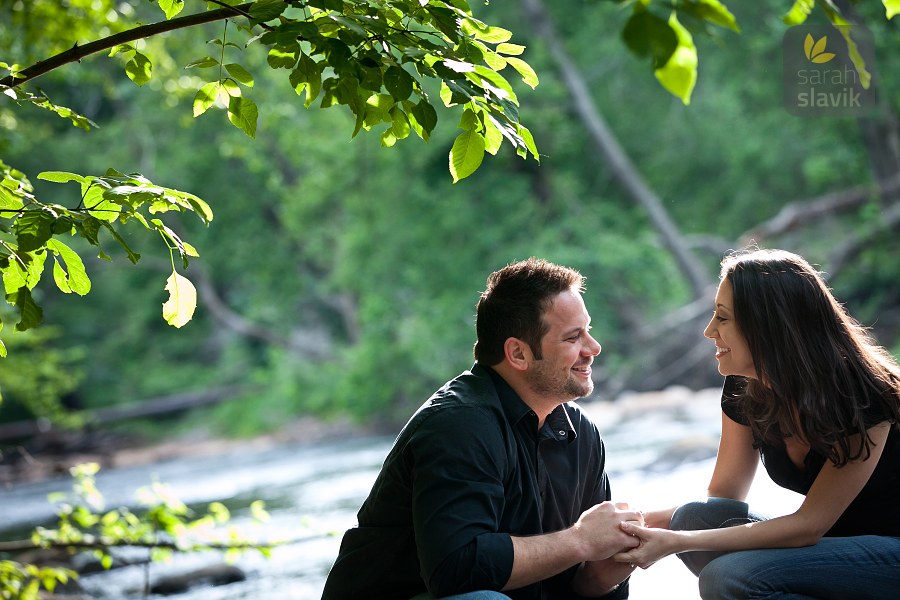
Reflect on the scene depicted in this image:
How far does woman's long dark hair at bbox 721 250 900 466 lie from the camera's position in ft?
6.88

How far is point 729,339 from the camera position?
224 cm

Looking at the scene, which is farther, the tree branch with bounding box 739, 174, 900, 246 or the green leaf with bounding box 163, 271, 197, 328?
the tree branch with bounding box 739, 174, 900, 246

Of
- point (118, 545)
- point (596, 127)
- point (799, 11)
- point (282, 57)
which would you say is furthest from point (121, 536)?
point (596, 127)

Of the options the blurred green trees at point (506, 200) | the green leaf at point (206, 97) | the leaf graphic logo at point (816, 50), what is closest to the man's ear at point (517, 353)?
the green leaf at point (206, 97)

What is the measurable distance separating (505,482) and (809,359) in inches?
26.3

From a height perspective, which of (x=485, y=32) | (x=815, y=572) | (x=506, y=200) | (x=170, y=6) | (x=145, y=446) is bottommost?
(x=815, y=572)

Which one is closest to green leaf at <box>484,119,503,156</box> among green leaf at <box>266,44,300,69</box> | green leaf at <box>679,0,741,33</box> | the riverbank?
green leaf at <box>266,44,300,69</box>

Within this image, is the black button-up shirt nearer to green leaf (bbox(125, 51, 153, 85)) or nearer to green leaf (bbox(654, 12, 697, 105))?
green leaf (bbox(125, 51, 153, 85))

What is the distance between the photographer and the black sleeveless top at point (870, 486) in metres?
2.14

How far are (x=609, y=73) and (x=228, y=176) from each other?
7.20m

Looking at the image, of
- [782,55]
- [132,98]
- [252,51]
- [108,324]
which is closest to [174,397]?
[108,324]

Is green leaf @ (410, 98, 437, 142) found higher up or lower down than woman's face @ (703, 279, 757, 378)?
higher up

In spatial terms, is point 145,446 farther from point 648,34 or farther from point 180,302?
point 648,34

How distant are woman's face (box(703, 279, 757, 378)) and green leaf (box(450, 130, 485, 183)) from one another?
728 mm
